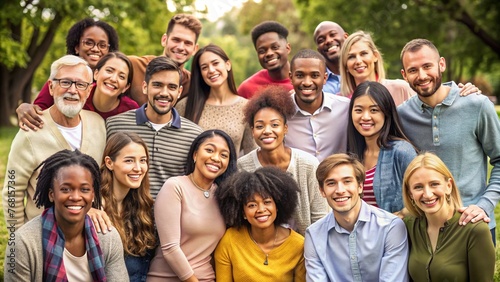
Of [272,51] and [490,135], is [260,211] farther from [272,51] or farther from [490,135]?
[272,51]

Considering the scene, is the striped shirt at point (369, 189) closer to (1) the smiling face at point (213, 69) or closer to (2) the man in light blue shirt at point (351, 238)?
(2) the man in light blue shirt at point (351, 238)

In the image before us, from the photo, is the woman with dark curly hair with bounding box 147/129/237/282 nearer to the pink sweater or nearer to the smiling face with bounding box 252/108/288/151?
the pink sweater

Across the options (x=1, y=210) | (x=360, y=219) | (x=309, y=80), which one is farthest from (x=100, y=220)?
(x=1, y=210)

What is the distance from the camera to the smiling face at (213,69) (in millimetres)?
6320

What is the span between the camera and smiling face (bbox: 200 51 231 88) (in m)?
6.32

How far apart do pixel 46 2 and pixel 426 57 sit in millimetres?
15416

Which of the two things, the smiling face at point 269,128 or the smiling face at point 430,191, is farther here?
the smiling face at point 269,128

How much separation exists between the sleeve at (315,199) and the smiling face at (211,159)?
0.75 m

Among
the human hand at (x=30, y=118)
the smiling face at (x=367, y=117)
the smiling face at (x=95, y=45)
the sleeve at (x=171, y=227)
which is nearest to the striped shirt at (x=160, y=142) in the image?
the sleeve at (x=171, y=227)

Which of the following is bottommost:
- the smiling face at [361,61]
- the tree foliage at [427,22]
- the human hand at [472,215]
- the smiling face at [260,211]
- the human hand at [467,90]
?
the smiling face at [260,211]

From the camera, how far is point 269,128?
5.55 m

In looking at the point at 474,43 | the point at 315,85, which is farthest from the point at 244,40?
the point at 315,85

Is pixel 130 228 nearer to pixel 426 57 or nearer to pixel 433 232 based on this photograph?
pixel 433 232

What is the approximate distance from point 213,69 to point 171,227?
1.86 metres
